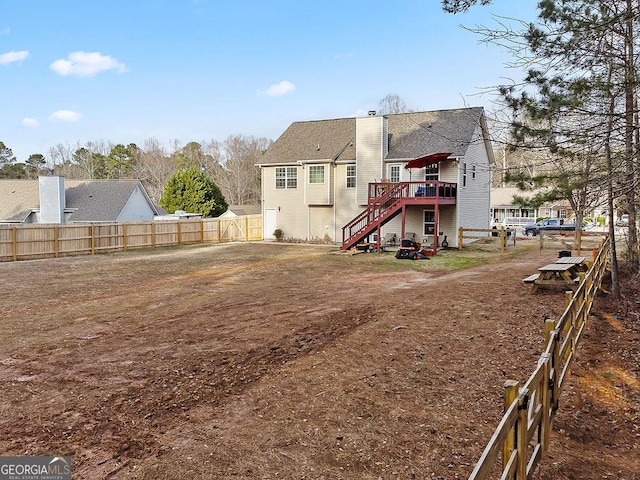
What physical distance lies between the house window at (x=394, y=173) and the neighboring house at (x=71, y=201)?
20.9 metres

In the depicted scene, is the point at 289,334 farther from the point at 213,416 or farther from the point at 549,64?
the point at 549,64

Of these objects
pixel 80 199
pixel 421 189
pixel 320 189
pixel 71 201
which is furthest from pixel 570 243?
pixel 71 201

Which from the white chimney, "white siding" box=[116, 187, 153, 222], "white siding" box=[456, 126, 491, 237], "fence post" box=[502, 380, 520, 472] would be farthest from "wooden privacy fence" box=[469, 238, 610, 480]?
the white chimney

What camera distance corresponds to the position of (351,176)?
2589 cm

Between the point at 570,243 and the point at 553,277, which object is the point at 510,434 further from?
the point at 570,243

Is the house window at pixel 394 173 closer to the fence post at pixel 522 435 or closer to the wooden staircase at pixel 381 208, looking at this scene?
the wooden staircase at pixel 381 208

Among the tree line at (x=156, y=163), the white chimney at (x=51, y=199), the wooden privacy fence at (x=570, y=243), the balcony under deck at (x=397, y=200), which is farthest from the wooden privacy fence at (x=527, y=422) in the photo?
the tree line at (x=156, y=163)

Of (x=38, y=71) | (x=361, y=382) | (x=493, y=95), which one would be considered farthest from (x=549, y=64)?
(x=38, y=71)

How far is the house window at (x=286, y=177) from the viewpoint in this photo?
90.5ft

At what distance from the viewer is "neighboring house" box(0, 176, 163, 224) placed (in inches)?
1275

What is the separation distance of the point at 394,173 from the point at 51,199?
78.9 feet

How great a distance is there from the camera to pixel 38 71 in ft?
127

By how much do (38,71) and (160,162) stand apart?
28.5 metres

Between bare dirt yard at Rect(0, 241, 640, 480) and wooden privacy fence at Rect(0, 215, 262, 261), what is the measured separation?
30.8 feet
